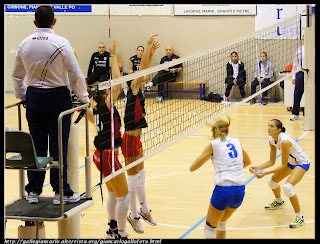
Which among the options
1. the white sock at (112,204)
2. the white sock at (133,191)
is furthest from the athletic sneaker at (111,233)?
the white sock at (133,191)

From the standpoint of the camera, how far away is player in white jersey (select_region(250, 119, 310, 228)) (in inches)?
300

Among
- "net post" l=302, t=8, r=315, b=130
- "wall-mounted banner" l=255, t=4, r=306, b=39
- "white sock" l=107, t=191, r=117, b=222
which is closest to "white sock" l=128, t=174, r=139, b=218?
"white sock" l=107, t=191, r=117, b=222

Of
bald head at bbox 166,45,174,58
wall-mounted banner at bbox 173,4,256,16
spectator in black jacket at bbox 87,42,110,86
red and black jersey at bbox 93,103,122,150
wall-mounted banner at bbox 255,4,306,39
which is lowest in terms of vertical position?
red and black jersey at bbox 93,103,122,150

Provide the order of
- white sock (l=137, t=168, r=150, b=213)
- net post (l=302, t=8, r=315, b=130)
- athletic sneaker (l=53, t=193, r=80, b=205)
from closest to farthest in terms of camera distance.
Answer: athletic sneaker (l=53, t=193, r=80, b=205) → white sock (l=137, t=168, r=150, b=213) → net post (l=302, t=8, r=315, b=130)

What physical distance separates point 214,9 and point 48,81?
13.7 meters

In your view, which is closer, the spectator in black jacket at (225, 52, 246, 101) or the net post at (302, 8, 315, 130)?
the net post at (302, 8, 315, 130)

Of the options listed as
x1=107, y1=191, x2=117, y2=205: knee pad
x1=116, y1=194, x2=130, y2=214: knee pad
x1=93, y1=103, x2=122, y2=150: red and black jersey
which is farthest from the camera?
x1=107, y1=191, x2=117, y2=205: knee pad

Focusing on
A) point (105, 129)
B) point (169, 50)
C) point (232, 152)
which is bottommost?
point (232, 152)

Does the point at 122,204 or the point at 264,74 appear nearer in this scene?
the point at 122,204

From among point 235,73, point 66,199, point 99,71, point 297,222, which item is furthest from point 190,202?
point 235,73

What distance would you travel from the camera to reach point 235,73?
17.8 m

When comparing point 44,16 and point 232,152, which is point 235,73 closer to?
point 232,152

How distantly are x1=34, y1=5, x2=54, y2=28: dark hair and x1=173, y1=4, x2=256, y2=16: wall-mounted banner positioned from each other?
1327 centimetres

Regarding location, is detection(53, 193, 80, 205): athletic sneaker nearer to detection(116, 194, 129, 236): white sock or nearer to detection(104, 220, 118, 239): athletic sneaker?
detection(116, 194, 129, 236): white sock
